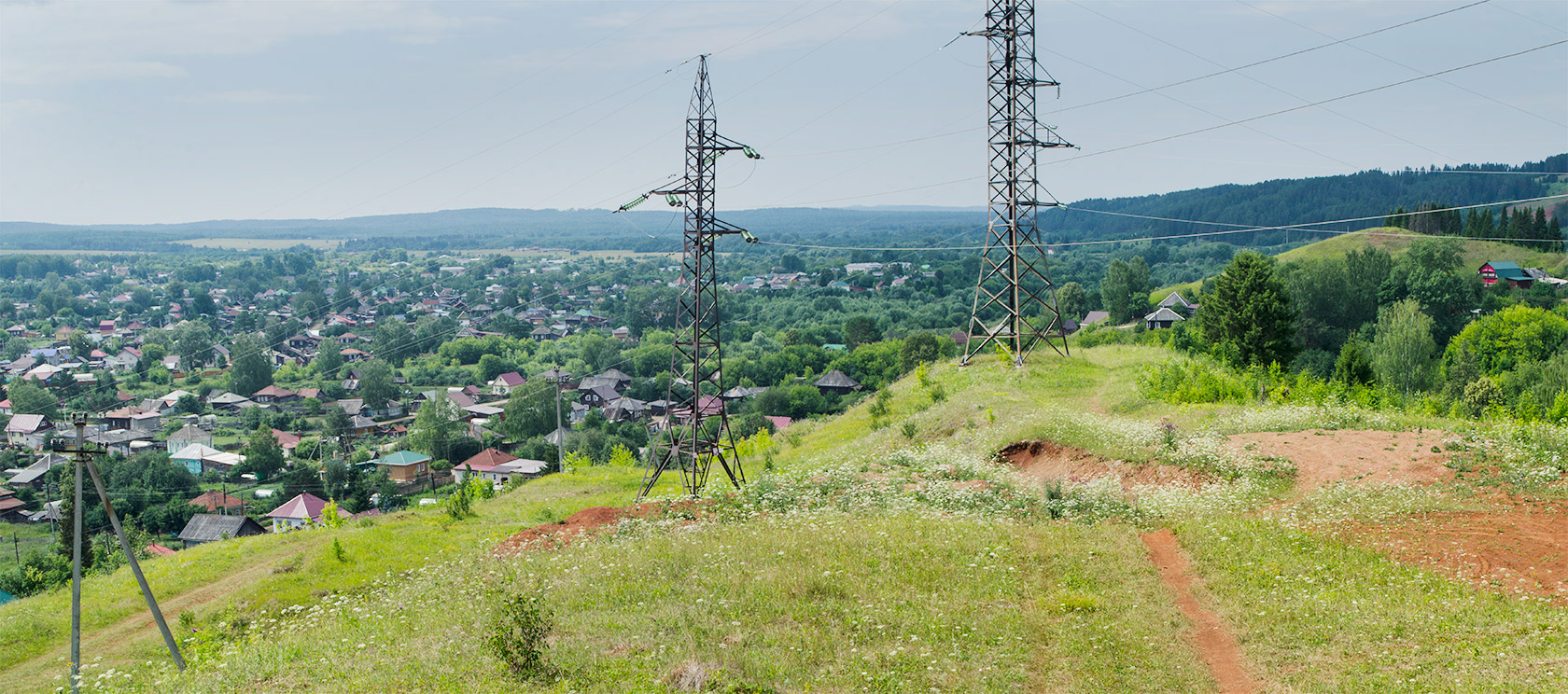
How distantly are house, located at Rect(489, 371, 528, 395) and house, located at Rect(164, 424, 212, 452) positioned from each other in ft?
84.7

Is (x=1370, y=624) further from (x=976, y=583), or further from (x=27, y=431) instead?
(x=27, y=431)

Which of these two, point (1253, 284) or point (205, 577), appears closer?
point (205, 577)

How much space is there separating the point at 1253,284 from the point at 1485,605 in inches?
767

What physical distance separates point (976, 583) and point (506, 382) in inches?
3579

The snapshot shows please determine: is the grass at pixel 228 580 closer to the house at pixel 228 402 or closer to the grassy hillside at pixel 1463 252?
the house at pixel 228 402

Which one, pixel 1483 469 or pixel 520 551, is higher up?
pixel 1483 469

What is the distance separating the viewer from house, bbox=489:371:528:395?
311 feet

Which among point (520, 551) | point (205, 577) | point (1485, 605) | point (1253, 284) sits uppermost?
point (1253, 284)

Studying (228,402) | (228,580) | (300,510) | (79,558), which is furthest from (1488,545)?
(228,402)

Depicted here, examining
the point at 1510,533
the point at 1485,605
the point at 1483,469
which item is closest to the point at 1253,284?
the point at 1483,469

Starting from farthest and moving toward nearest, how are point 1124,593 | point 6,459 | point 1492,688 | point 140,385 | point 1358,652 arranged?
1. point 140,385
2. point 6,459
3. point 1124,593
4. point 1358,652
5. point 1492,688

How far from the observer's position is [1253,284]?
1075 inches

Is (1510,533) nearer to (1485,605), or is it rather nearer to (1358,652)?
(1485,605)

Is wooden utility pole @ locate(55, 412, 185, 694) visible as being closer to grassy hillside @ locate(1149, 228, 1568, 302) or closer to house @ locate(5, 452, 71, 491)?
house @ locate(5, 452, 71, 491)
